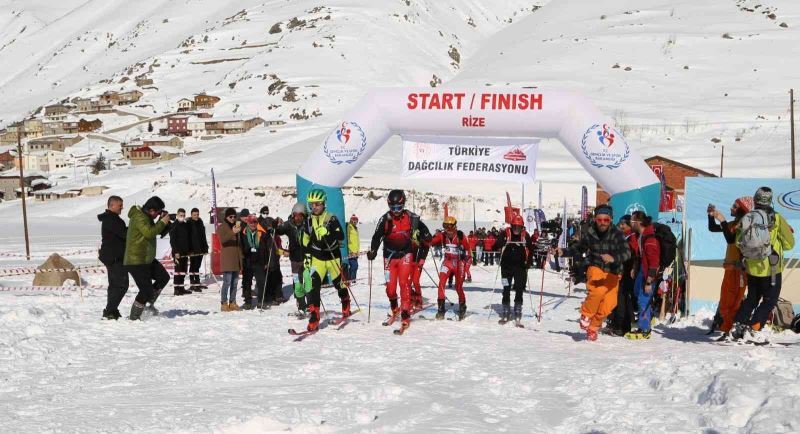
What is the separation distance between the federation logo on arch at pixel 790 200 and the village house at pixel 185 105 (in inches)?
4633

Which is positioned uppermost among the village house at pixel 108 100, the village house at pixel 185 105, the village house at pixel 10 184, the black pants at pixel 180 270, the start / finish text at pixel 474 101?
the village house at pixel 108 100

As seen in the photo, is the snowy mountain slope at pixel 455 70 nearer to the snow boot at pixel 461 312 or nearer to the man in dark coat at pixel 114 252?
the snow boot at pixel 461 312

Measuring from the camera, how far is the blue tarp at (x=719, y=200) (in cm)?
1162

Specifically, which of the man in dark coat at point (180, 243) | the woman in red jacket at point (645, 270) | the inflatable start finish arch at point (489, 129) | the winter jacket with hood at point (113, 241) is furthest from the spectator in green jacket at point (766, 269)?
the man in dark coat at point (180, 243)

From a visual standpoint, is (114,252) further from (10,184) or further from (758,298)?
(10,184)

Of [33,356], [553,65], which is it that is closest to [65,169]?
[553,65]

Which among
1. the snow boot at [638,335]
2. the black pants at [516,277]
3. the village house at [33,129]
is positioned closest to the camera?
the snow boot at [638,335]

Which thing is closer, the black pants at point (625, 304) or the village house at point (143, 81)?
the black pants at point (625, 304)

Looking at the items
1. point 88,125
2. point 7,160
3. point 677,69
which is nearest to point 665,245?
point 677,69

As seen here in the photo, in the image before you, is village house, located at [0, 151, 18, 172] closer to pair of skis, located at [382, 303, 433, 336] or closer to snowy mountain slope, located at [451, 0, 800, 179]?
snowy mountain slope, located at [451, 0, 800, 179]

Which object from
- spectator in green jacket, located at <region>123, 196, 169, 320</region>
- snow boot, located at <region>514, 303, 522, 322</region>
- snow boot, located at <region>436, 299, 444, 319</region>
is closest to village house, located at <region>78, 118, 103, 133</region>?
spectator in green jacket, located at <region>123, 196, 169, 320</region>

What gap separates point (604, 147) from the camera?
14578 millimetres

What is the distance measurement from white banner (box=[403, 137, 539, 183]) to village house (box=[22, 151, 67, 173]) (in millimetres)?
99321

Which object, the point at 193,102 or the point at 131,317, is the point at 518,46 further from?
the point at 131,317
